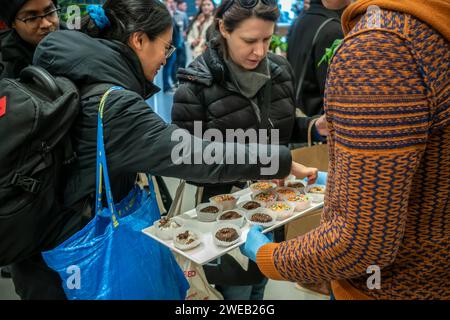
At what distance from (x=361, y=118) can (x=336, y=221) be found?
0.24m

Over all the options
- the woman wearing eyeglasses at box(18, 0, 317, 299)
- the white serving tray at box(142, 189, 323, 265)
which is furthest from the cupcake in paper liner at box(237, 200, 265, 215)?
the woman wearing eyeglasses at box(18, 0, 317, 299)

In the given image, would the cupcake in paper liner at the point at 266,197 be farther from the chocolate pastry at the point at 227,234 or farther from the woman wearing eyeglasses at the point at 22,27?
the woman wearing eyeglasses at the point at 22,27

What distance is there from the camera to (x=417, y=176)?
80cm

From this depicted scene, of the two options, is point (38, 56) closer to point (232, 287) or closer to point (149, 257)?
point (149, 257)

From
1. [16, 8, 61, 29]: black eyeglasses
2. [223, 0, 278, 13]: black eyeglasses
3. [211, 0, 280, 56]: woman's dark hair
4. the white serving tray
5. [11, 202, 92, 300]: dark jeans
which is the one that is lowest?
[11, 202, 92, 300]: dark jeans

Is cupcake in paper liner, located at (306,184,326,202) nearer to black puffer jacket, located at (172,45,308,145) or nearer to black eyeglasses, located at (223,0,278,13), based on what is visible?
black puffer jacket, located at (172,45,308,145)

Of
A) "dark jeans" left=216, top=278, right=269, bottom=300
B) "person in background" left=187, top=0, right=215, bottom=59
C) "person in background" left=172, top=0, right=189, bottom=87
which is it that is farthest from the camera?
"person in background" left=172, top=0, right=189, bottom=87

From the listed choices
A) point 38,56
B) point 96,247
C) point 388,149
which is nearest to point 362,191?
point 388,149

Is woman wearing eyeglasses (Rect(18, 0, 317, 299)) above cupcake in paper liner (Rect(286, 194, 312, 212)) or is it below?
above

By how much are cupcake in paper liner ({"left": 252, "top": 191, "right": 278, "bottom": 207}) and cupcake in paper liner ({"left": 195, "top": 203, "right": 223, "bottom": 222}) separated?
0.21 m

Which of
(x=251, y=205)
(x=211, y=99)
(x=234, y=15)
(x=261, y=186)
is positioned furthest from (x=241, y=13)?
(x=251, y=205)

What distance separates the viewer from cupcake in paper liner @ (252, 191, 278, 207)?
1.84 m

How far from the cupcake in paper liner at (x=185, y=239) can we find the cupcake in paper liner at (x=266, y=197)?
0.41 m

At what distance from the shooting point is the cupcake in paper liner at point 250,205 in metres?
1.80
